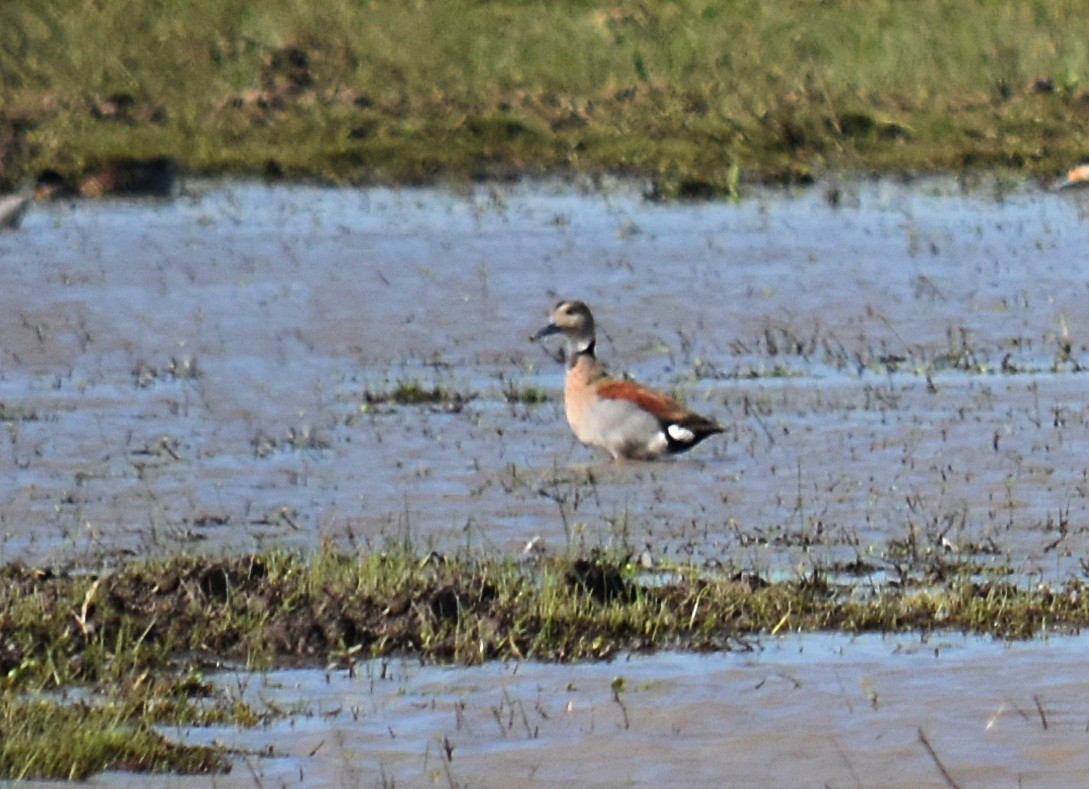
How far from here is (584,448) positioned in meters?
9.09

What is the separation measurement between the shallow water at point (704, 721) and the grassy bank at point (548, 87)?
10.9 m

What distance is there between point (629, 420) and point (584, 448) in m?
0.51

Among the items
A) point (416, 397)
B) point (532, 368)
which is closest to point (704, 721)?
point (416, 397)

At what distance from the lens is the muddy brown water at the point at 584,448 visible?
204 inches

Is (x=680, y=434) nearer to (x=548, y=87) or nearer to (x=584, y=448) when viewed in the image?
(x=584, y=448)

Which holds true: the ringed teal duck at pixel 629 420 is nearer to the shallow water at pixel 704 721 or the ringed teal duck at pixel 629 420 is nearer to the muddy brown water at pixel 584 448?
the muddy brown water at pixel 584 448

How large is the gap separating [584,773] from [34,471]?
3923mm

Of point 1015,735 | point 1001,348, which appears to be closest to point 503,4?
point 1001,348

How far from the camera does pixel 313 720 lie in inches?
204

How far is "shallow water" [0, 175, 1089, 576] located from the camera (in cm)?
750

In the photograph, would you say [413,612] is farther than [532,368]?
No

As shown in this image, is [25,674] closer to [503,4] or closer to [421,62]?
[421,62]

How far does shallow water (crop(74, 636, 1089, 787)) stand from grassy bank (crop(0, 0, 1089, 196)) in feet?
35.9

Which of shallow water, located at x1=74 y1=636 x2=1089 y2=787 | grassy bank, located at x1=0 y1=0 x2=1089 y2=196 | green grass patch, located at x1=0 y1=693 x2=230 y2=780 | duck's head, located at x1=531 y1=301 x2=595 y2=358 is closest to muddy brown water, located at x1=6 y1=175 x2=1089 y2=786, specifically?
shallow water, located at x1=74 y1=636 x2=1089 y2=787
